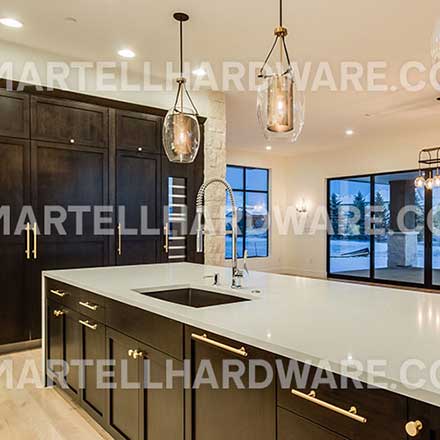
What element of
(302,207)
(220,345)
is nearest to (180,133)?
(220,345)

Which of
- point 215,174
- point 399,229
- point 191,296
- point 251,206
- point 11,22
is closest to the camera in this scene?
point 191,296

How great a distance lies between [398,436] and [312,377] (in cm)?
27

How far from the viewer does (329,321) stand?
153 cm

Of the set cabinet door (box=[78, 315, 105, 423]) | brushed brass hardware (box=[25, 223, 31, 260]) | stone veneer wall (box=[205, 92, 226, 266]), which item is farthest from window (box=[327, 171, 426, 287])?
Answer: cabinet door (box=[78, 315, 105, 423])

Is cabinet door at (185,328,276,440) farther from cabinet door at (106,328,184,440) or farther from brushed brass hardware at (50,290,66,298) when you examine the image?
brushed brass hardware at (50,290,66,298)

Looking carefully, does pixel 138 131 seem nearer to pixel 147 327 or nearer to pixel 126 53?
pixel 126 53

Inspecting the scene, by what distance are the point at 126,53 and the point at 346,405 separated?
4.16 meters

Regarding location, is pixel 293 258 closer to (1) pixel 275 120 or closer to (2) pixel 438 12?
(2) pixel 438 12

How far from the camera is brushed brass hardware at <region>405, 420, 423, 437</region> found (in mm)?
945

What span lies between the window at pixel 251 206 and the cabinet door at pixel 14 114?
19.7ft

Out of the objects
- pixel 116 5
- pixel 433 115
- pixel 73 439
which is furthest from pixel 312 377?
pixel 433 115

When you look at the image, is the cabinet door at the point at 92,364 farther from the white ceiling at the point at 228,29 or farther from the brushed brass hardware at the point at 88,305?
the white ceiling at the point at 228,29

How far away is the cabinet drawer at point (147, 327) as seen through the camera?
1746 mm

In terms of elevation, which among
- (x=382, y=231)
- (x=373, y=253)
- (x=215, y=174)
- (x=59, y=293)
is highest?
(x=215, y=174)
